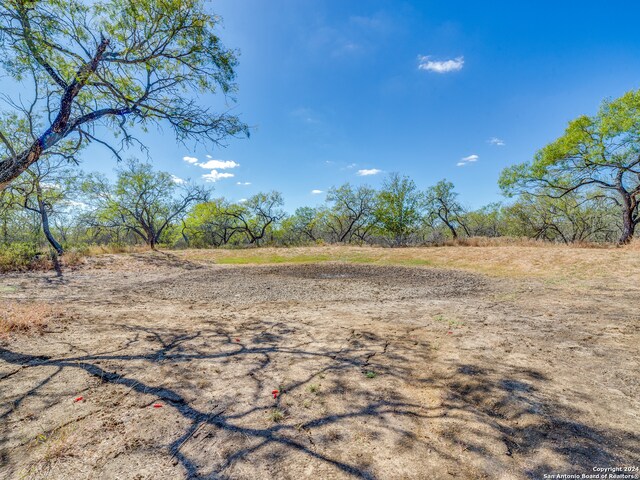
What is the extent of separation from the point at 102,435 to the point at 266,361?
1.60m

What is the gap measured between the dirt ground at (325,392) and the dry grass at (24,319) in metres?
0.18

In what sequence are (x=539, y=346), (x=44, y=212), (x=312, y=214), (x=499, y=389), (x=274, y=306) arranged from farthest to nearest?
1. (x=312, y=214)
2. (x=44, y=212)
3. (x=274, y=306)
4. (x=539, y=346)
5. (x=499, y=389)

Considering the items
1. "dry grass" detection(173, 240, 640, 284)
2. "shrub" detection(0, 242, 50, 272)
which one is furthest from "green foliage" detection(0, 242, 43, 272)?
"dry grass" detection(173, 240, 640, 284)

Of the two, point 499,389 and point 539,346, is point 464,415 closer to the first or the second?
point 499,389

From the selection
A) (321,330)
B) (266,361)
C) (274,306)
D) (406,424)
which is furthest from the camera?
(274,306)

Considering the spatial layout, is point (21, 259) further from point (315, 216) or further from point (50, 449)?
point (315, 216)

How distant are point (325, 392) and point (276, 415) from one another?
55cm

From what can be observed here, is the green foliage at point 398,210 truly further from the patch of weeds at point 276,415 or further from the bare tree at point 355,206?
the patch of weeds at point 276,415

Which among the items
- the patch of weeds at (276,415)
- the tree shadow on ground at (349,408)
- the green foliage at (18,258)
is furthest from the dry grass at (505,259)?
the patch of weeds at (276,415)

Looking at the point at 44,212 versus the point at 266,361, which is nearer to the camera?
the point at 266,361

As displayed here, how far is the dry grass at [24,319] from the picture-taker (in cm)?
380

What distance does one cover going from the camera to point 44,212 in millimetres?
14938

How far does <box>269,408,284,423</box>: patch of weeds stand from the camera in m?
2.22

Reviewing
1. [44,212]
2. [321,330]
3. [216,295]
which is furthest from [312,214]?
[321,330]
